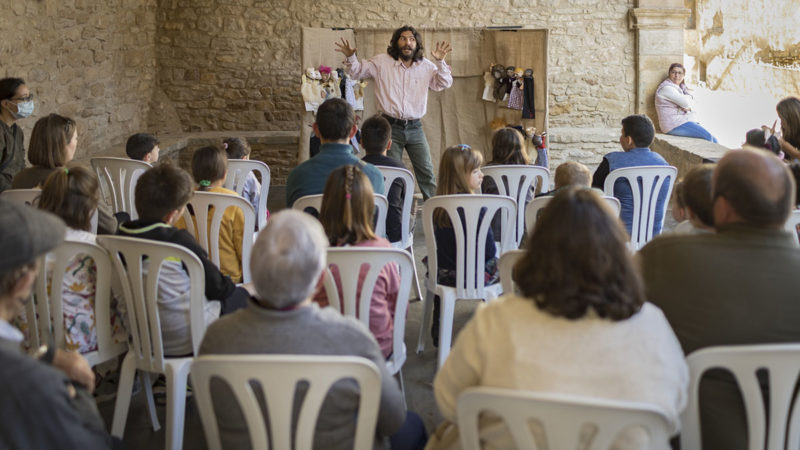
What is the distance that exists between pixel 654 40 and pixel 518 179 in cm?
537

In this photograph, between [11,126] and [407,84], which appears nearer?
[11,126]

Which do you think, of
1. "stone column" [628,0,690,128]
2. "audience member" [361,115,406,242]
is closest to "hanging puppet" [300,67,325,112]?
"audience member" [361,115,406,242]

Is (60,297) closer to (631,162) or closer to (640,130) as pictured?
(631,162)

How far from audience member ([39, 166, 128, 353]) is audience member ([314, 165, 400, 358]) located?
→ 789 mm

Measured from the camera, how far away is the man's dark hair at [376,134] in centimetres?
449

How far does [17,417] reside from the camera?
1483 millimetres

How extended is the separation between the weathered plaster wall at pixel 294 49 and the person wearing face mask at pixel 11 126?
457cm

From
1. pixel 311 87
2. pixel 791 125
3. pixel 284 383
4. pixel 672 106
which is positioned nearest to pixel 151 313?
pixel 284 383

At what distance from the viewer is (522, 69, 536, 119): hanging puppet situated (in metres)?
7.38

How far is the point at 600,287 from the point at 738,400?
53 cm

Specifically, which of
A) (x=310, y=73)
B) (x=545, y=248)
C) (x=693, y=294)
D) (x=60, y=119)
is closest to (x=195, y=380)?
(x=545, y=248)

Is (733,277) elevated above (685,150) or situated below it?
below

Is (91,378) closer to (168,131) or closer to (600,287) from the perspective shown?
(600,287)

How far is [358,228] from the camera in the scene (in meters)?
2.74
